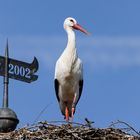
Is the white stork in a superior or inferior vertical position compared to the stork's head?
inferior

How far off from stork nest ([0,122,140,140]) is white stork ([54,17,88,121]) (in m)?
3.84

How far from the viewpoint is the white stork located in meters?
14.0

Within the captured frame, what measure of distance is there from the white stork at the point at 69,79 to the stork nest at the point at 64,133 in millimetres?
3835

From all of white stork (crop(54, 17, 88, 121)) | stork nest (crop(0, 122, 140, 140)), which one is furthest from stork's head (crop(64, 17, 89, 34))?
stork nest (crop(0, 122, 140, 140))

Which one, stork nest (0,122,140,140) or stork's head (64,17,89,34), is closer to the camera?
stork nest (0,122,140,140)

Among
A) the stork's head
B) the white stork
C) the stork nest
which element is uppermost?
the stork's head

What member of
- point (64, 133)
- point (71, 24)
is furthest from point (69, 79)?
point (64, 133)

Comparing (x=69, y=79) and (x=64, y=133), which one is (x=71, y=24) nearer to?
(x=69, y=79)

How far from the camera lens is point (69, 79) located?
1402cm

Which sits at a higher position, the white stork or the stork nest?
the white stork

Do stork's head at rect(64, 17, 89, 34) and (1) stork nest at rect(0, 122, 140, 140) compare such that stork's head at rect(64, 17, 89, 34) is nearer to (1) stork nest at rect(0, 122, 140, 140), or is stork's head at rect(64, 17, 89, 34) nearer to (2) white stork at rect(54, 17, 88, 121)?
(2) white stork at rect(54, 17, 88, 121)

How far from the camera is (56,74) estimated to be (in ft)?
46.2

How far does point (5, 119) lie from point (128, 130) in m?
1.52

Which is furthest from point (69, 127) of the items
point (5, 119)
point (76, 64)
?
point (76, 64)
